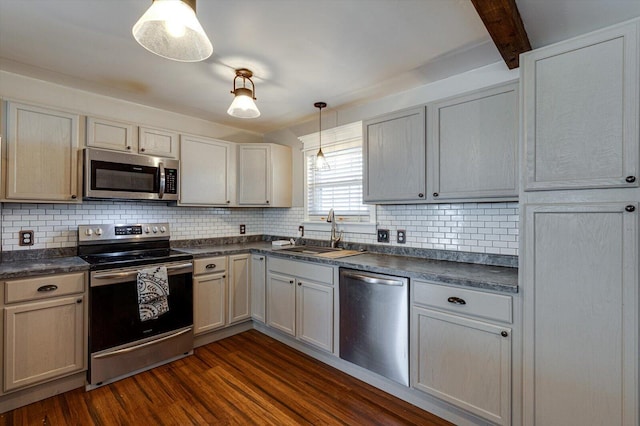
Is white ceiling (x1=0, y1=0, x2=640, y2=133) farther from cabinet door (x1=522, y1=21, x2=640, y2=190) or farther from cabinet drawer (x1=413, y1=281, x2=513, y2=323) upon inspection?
cabinet drawer (x1=413, y1=281, x2=513, y2=323)

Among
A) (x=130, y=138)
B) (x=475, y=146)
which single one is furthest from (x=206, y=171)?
(x=475, y=146)

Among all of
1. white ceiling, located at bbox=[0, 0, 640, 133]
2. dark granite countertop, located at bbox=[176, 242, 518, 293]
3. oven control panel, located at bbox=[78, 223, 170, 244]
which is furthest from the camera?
oven control panel, located at bbox=[78, 223, 170, 244]

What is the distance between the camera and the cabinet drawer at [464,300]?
1702 mm

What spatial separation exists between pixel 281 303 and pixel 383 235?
1.19 meters

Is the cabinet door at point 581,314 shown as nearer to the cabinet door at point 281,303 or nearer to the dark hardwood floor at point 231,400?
the dark hardwood floor at point 231,400

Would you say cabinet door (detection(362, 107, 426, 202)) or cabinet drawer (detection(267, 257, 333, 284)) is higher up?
cabinet door (detection(362, 107, 426, 202))

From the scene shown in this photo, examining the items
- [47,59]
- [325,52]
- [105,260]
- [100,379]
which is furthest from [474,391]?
[47,59]

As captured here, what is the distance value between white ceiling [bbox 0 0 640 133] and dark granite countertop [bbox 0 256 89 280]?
1.47m

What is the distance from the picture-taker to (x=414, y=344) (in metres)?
2.06

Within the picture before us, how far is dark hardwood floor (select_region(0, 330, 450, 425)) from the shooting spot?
77.4 inches

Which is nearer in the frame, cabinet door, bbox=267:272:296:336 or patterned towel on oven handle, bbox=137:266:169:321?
patterned towel on oven handle, bbox=137:266:169:321

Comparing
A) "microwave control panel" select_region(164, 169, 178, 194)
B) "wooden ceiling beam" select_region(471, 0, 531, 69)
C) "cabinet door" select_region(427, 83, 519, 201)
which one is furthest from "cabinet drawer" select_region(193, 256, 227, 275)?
"wooden ceiling beam" select_region(471, 0, 531, 69)

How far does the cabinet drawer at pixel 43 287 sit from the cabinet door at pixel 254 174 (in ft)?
5.73

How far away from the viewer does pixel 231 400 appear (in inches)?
85.2
